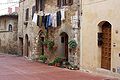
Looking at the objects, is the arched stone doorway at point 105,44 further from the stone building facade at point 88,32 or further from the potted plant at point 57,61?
the potted plant at point 57,61

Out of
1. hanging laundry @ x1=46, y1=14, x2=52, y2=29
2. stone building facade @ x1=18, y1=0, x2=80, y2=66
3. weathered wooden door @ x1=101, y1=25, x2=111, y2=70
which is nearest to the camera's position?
weathered wooden door @ x1=101, y1=25, x2=111, y2=70

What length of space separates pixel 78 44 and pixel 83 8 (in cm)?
226

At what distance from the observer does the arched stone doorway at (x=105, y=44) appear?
49.3 feet

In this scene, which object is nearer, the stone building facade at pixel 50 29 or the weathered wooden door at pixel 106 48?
the weathered wooden door at pixel 106 48

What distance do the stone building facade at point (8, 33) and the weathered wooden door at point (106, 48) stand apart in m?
18.8

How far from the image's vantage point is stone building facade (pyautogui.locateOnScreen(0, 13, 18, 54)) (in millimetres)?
→ 33031

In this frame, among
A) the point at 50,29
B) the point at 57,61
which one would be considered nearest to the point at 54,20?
the point at 50,29

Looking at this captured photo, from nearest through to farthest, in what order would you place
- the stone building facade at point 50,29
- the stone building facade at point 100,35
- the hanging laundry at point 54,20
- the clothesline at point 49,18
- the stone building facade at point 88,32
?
1. the stone building facade at point 100,35
2. the stone building facade at point 88,32
3. the stone building facade at point 50,29
4. the clothesline at point 49,18
5. the hanging laundry at point 54,20

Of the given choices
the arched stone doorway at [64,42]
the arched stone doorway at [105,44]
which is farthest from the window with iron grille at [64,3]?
the arched stone doorway at [105,44]

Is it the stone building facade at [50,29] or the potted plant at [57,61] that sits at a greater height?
the stone building facade at [50,29]

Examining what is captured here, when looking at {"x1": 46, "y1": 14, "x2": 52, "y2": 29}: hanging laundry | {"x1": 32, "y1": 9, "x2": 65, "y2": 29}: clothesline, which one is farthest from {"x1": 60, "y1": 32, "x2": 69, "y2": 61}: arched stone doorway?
{"x1": 46, "y1": 14, "x2": 52, "y2": 29}: hanging laundry

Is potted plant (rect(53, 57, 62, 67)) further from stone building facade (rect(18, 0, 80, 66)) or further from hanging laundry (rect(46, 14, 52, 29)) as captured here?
hanging laundry (rect(46, 14, 52, 29))

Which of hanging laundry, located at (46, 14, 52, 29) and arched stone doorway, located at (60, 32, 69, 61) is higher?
hanging laundry, located at (46, 14, 52, 29)

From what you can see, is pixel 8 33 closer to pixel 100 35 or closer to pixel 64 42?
pixel 64 42
